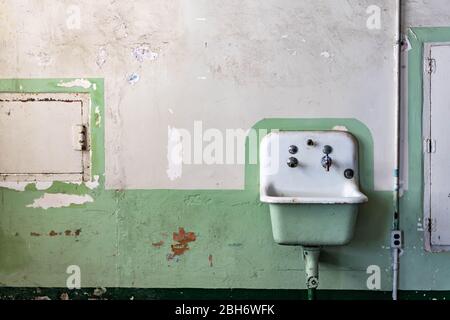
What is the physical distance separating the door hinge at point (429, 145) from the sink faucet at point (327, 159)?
0.50m

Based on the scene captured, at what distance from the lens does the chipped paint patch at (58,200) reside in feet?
7.86

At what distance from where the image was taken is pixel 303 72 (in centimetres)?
232

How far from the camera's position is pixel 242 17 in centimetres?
233

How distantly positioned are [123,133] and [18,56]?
2.33ft

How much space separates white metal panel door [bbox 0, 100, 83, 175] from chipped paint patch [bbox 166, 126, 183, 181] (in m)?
0.49

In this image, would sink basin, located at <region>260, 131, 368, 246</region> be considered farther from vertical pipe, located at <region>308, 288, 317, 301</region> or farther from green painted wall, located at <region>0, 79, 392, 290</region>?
vertical pipe, located at <region>308, 288, 317, 301</region>

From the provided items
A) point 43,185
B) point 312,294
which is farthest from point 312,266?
point 43,185

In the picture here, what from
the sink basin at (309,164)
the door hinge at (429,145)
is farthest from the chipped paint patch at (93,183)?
the door hinge at (429,145)

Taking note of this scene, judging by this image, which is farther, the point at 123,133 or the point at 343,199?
the point at 123,133

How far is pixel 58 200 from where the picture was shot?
2.40 meters
